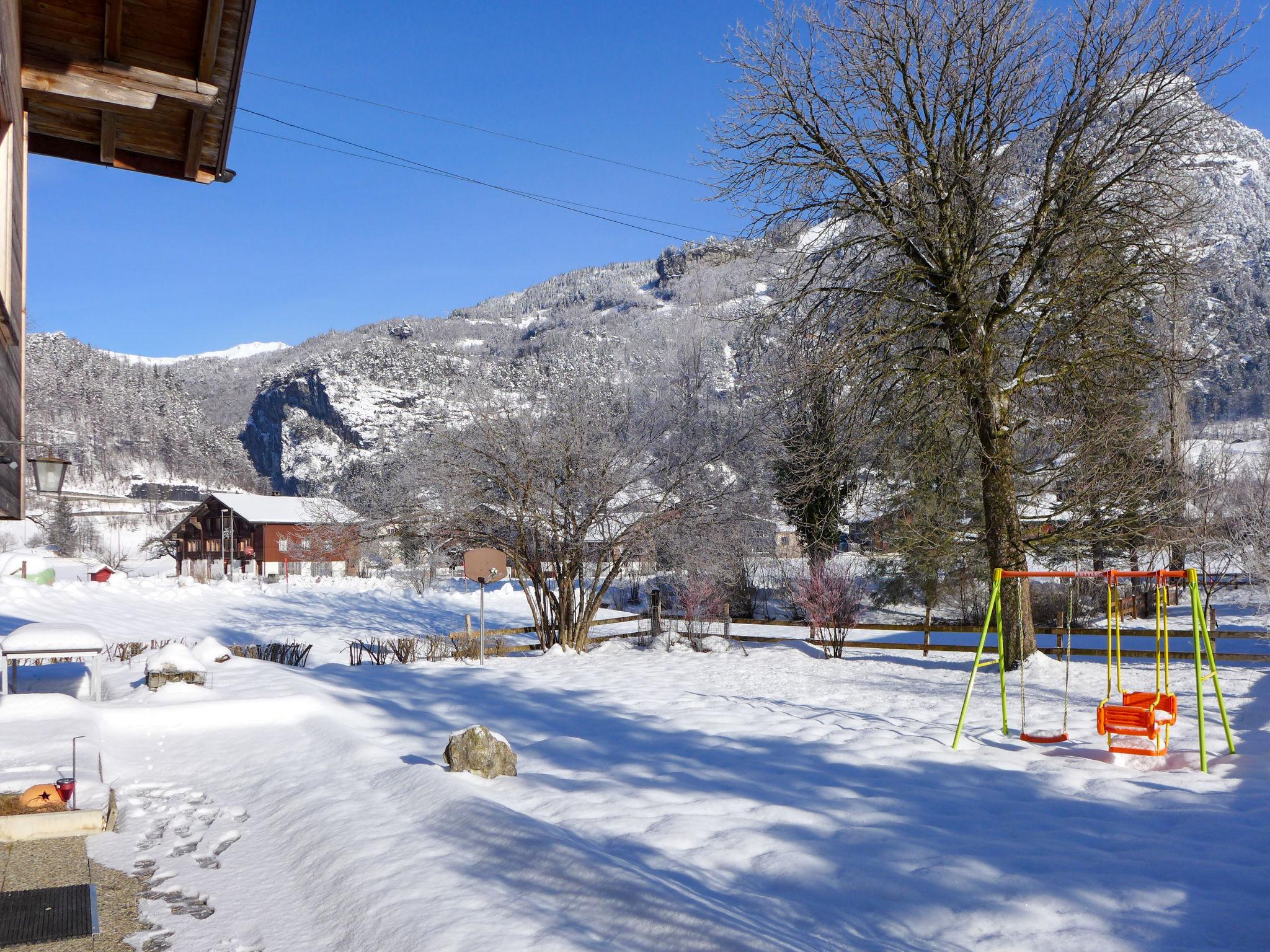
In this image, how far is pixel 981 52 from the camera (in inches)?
500

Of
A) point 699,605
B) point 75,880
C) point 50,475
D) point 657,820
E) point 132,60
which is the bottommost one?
point 657,820

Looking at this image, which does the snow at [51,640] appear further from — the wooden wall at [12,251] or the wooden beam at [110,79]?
the wooden beam at [110,79]

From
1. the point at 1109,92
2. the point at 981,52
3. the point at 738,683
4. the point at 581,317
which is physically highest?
the point at 581,317

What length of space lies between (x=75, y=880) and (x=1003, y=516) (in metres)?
12.3

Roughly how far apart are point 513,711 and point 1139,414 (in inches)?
429

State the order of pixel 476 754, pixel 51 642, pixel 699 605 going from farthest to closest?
pixel 699 605
pixel 51 642
pixel 476 754

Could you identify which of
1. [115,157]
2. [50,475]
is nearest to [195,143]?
[115,157]

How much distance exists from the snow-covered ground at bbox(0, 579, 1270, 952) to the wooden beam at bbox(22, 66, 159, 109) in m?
4.33

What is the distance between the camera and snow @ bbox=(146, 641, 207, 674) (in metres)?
9.84

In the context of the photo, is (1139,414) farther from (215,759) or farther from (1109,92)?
(215,759)

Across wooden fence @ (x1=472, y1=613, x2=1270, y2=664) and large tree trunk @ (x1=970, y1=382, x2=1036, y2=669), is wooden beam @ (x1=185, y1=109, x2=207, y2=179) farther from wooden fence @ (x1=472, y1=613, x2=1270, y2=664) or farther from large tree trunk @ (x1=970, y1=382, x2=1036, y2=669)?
wooden fence @ (x1=472, y1=613, x2=1270, y2=664)

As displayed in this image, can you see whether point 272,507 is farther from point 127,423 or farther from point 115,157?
point 115,157

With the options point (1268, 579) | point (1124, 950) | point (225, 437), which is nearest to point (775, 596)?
point (1268, 579)

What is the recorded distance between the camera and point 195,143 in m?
5.74
